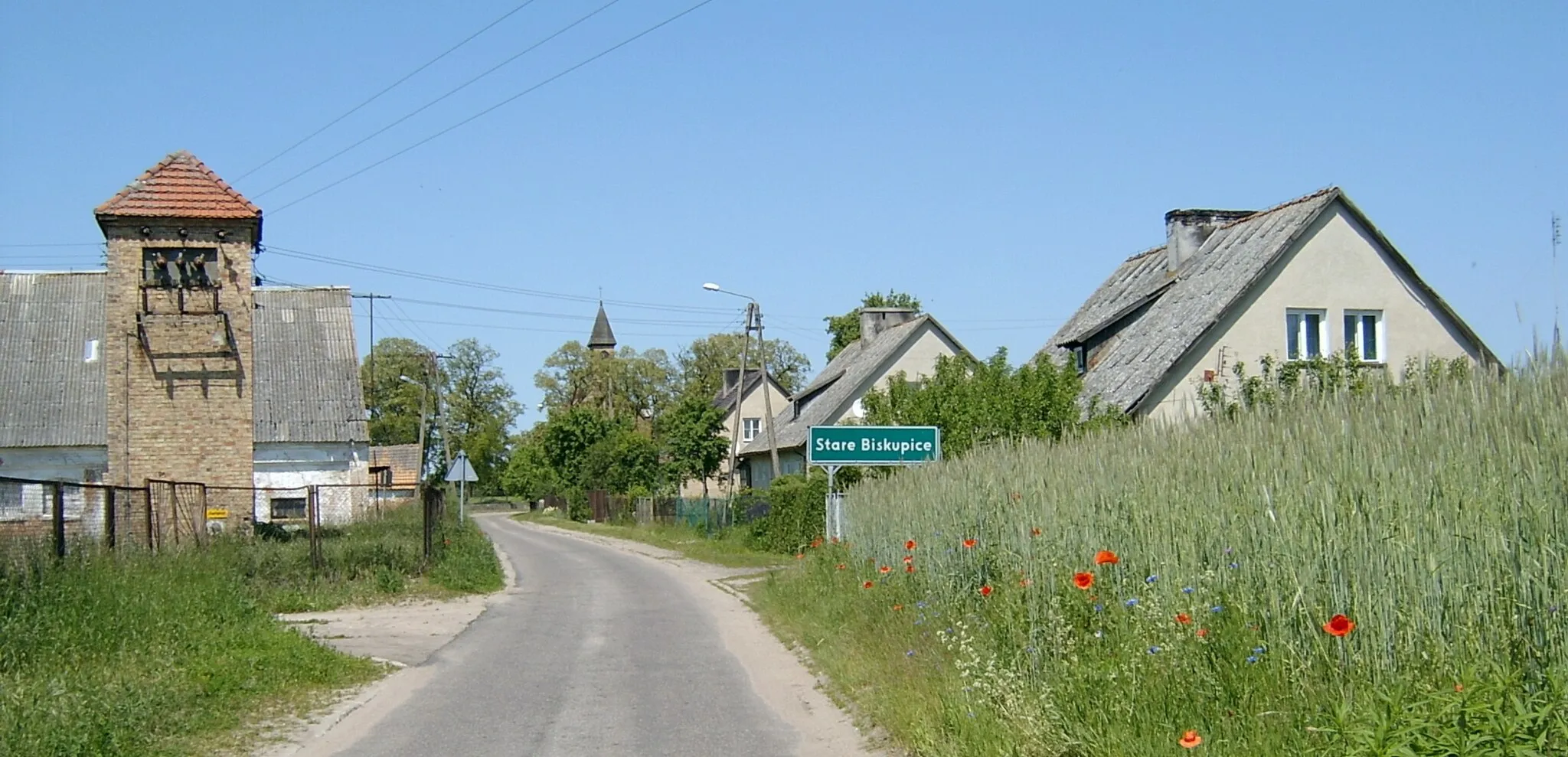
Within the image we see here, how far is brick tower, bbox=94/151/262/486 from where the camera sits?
2198 centimetres

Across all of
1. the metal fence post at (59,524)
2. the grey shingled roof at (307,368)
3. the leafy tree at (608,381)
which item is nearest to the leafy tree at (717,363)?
the leafy tree at (608,381)

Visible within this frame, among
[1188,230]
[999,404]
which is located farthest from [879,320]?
[999,404]

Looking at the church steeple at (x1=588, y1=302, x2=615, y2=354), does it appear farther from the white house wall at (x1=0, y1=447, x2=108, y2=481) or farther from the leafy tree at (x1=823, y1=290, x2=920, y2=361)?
the white house wall at (x1=0, y1=447, x2=108, y2=481)

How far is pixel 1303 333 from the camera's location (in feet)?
86.5

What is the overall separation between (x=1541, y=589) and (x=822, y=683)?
7.55 metres

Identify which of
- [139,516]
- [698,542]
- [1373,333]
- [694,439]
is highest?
[1373,333]

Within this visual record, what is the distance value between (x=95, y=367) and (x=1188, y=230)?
27.5 meters

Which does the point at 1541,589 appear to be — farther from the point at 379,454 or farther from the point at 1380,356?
the point at 379,454

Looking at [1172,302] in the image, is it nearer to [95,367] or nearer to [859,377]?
[859,377]

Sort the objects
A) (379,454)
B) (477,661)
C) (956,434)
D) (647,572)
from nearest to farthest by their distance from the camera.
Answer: (477,661), (956,434), (647,572), (379,454)

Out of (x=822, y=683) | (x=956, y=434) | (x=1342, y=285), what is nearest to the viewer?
(x=822, y=683)

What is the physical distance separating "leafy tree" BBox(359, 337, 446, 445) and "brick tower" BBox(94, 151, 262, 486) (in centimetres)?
6743

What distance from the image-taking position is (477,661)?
44.7 ft

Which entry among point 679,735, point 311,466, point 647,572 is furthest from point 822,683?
point 311,466
